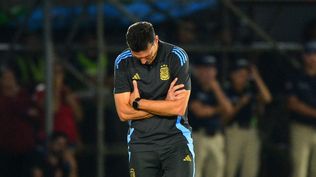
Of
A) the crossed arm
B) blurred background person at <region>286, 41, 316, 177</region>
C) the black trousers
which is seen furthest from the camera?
blurred background person at <region>286, 41, 316, 177</region>

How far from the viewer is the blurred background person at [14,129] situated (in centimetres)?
1112

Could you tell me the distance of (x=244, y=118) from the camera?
1179 cm

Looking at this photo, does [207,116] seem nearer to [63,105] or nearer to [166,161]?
[63,105]

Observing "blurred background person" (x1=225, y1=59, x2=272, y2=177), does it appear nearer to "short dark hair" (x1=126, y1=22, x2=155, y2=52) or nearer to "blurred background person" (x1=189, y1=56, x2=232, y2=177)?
"blurred background person" (x1=189, y1=56, x2=232, y2=177)

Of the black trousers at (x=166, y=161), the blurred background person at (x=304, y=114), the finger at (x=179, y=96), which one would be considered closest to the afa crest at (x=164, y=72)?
the finger at (x=179, y=96)

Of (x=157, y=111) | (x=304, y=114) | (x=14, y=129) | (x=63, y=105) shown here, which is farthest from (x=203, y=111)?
(x=157, y=111)

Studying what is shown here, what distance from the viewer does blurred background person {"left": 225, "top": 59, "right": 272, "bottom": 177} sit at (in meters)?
11.7

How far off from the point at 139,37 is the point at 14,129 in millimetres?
4359

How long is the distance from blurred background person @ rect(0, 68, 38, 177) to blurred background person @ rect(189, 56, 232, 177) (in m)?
1.82

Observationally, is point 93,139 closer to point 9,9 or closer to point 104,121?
point 104,121

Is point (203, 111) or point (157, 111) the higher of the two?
point (157, 111)

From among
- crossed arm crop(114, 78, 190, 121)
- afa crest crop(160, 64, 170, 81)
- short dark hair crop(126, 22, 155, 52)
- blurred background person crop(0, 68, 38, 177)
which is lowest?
blurred background person crop(0, 68, 38, 177)

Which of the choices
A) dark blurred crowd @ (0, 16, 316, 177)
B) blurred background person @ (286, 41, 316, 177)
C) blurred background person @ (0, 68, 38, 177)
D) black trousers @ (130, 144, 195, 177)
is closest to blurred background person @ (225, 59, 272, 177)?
dark blurred crowd @ (0, 16, 316, 177)

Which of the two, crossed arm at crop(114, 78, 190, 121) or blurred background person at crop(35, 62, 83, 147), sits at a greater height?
crossed arm at crop(114, 78, 190, 121)
